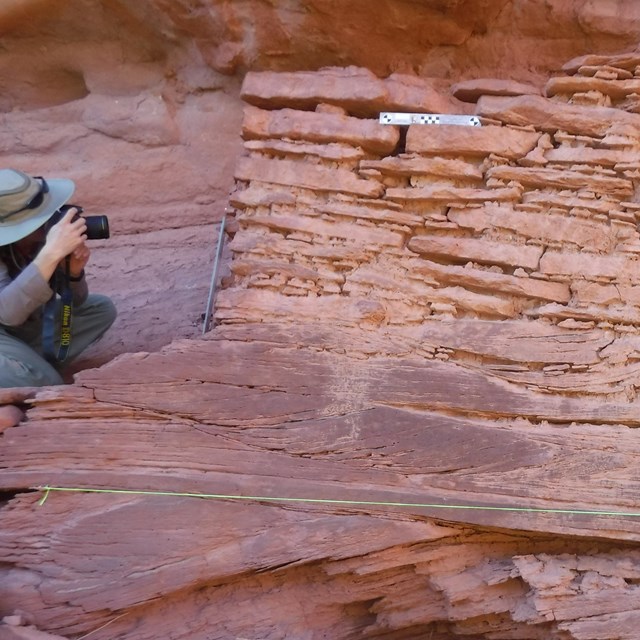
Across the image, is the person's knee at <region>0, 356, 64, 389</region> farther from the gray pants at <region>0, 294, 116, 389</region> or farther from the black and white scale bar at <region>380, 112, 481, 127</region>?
the black and white scale bar at <region>380, 112, 481, 127</region>

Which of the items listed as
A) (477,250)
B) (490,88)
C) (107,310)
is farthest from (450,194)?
(107,310)

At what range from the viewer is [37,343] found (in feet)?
10.8

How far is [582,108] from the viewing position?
320cm

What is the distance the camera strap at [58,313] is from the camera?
9.86 ft

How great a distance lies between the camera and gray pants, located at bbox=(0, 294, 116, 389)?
306 centimetres

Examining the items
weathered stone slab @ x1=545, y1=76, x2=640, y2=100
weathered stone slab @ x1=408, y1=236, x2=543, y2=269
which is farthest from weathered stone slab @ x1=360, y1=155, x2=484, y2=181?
weathered stone slab @ x1=545, y1=76, x2=640, y2=100

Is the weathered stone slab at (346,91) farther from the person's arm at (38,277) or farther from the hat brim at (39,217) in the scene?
the person's arm at (38,277)

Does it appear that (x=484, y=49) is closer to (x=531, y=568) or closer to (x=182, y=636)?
(x=531, y=568)

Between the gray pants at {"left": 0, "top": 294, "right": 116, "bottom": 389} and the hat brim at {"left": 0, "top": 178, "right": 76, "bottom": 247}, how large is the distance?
38 cm

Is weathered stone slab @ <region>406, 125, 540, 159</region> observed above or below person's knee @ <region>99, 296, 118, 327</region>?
above

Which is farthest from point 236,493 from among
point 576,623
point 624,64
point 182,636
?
point 624,64

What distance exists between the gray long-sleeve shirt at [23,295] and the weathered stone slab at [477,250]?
4.57ft

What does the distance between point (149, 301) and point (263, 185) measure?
2.83 ft

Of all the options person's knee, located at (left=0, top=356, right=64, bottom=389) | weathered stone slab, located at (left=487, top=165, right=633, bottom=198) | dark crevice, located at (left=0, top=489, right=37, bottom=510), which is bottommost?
dark crevice, located at (left=0, top=489, right=37, bottom=510)
